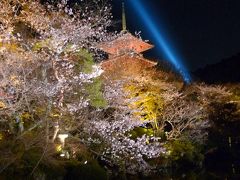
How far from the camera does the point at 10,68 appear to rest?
10.5 m

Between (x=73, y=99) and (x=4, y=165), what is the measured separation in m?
3.54

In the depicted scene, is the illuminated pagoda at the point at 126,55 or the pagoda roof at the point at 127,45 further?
the pagoda roof at the point at 127,45

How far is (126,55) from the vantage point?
77.6 ft

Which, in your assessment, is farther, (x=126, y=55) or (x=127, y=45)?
(x=127, y=45)

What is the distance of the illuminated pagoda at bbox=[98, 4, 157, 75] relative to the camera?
2000 centimetres

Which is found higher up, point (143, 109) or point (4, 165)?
point (143, 109)

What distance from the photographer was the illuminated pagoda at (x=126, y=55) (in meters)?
20.0

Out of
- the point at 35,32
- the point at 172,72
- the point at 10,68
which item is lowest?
the point at 10,68

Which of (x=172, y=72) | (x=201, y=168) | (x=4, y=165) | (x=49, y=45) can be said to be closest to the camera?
(x=4, y=165)

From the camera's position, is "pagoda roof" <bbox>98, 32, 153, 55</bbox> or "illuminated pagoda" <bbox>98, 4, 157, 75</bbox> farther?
"pagoda roof" <bbox>98, 32, 153, 55</bbox>

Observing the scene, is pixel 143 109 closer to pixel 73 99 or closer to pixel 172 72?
pixel 172 72

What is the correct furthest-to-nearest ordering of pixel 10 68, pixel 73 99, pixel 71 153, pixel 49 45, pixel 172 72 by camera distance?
1. pixel 172 72
2. pixel 71 153
3. pixel 73 99
4. pixel 49 45
5. pixel 10 68

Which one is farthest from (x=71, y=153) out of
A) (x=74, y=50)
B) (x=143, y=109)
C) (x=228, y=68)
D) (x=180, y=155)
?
(x=228, y=68)

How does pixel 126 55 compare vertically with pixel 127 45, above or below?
below
